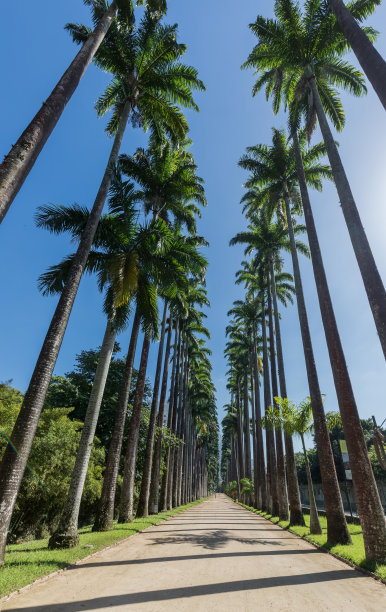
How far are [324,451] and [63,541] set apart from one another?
28.4 feet

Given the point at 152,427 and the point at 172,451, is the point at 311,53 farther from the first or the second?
the point at 172,451

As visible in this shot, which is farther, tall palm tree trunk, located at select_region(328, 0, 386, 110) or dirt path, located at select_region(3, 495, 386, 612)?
tall palm tree trunk, located at select_region(328, 0, 386, 110)

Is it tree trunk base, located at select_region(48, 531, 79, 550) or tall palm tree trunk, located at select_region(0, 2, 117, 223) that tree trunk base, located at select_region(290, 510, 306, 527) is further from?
tall palm tree trunk, located at select_region(0, 2, 117, 223)

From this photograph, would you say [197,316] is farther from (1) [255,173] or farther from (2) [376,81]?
(2) [376,81]

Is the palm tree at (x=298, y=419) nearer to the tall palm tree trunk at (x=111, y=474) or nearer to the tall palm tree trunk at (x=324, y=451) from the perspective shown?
the tall palm tree trunk at (x=324, y=451)

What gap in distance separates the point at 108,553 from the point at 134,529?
193 inches

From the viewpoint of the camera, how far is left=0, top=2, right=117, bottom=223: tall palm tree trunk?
15.9 feet

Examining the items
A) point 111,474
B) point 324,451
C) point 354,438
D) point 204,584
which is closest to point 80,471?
point 111,474

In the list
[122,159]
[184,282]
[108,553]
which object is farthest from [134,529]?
[122,159]

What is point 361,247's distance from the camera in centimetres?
788

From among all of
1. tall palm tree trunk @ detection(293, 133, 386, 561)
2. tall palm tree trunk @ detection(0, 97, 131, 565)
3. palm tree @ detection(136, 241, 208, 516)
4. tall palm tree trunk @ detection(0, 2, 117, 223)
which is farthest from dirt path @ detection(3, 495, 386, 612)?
palm tree @ detection(136, 241, 208, 516)

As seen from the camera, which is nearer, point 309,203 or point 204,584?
point 204,584

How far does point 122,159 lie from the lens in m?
17.1

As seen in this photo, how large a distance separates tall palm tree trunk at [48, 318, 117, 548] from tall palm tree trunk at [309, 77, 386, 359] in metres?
8.84
